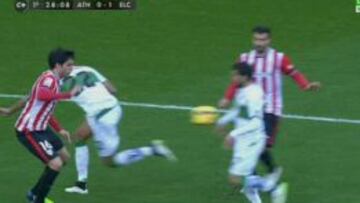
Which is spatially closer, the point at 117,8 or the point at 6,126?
the point at 6,126

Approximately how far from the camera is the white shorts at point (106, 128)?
1463cm

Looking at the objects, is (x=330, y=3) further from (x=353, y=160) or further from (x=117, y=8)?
(x=353, y=160)

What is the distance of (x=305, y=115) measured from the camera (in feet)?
62.5

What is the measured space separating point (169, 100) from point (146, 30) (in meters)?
6.73

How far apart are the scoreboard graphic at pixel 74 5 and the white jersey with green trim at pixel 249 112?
14.7 metres

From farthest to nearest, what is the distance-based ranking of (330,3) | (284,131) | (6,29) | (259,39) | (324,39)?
(330,3)
(6,29)
(324,39)
(284,131)
(259,39)

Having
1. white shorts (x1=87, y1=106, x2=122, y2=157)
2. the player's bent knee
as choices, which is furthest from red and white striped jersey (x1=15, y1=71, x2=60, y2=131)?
white shorts (x1=87, y1=106, x2=122, y2=157)

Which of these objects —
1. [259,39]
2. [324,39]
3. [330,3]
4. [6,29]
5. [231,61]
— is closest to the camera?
[259,39]

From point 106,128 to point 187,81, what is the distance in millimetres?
7218

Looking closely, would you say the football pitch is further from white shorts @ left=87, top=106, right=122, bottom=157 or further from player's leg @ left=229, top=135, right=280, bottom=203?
player's leg @ left=229, top=135, right=280, bottom=203

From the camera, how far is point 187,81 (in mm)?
21766

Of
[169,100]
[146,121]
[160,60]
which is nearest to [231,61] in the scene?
[160,60]

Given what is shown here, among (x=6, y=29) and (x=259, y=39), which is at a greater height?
(x=259, y=39)

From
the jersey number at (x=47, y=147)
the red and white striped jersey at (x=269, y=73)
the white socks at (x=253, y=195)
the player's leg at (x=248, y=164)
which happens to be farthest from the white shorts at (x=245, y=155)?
the jersey number at (x=47, y=147)
